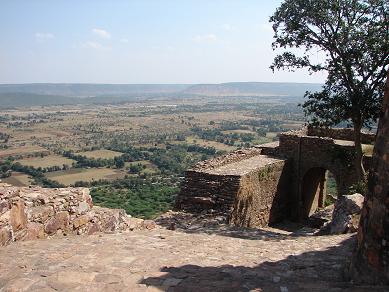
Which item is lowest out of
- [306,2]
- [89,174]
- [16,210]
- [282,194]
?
[89,174]

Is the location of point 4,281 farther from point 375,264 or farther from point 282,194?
point 282,194

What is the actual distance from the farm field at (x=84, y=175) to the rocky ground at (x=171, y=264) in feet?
194

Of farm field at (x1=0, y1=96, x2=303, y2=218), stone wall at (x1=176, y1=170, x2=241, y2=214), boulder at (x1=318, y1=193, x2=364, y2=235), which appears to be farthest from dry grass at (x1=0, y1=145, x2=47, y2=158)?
boulder at (x1=318, y1=193, x2=364, y2=235)

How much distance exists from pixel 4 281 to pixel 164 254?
313 centimetres

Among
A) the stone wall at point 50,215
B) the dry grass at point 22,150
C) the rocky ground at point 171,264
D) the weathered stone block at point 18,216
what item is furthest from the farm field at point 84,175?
the rocky ground at point 171,264

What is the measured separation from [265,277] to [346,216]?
6.49m

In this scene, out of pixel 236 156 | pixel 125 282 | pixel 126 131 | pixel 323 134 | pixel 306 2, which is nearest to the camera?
pixel 125 282

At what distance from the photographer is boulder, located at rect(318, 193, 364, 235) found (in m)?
12.1

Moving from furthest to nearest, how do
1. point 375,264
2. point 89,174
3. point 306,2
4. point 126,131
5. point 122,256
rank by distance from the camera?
point 126,131 < point 89,174 < point 306,2 < point 122,256 < point 375,264

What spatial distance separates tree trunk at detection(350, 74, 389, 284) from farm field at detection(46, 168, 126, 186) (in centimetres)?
6355

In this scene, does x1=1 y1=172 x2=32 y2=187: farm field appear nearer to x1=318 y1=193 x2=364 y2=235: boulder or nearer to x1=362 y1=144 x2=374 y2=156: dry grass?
x1=362 y1=144 x2=374 y2=156: dry grass

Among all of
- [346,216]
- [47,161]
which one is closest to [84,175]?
[47,161]

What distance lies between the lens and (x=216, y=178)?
51.1ft

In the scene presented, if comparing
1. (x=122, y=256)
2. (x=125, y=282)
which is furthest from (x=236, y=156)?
(x=125, y=282)
